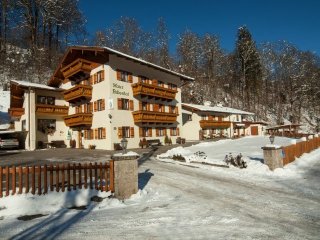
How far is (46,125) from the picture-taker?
36469 millimetres

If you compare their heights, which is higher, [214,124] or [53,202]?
[214,124]

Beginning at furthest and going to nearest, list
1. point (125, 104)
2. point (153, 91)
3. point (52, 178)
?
point (153, 91) < point (125, 104) < point (52, 178)

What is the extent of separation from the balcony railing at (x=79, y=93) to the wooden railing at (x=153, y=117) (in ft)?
18.7

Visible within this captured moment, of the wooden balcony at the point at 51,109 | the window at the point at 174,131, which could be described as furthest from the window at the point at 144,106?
the wooden balcony at the point at 51,109

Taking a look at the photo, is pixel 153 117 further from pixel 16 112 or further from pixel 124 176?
pixel 124 176

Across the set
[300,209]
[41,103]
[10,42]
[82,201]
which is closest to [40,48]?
[10,42]

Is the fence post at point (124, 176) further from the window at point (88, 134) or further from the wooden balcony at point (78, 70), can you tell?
the wooden balcony at point (78, 70)

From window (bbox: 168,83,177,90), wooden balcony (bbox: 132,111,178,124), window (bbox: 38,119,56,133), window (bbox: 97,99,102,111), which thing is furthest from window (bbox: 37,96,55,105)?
window (bbox: 168,83,177,90)

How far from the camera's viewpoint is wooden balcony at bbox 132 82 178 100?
1394 inches

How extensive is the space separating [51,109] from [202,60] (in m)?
44.1

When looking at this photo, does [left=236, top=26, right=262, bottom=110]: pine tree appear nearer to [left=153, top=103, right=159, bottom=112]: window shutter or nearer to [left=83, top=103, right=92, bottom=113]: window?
[left=153, top=103, right=159, bottom=112]: window shutter

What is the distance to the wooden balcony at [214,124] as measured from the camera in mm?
48312

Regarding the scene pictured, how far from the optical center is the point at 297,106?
77.9 m

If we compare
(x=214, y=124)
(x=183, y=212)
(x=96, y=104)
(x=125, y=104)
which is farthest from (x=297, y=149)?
(x=214, y=124)
